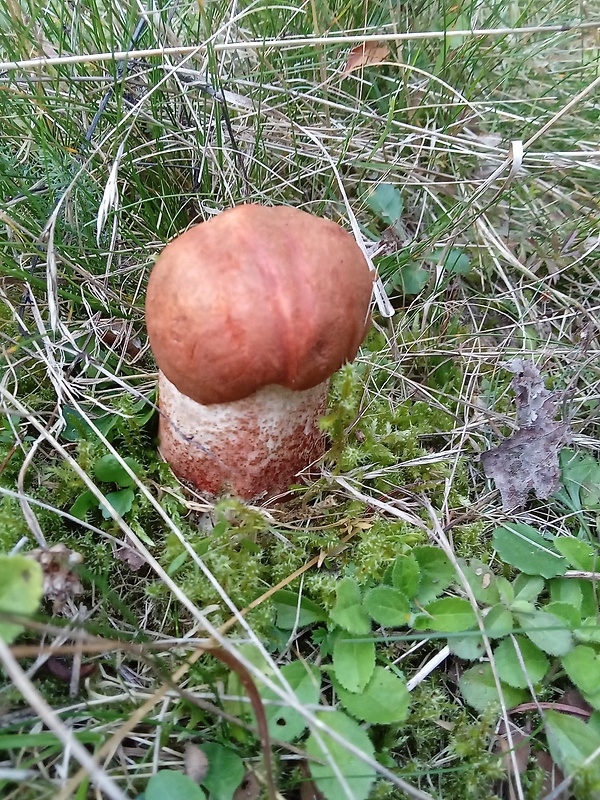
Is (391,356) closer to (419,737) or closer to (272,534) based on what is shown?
(272,534)

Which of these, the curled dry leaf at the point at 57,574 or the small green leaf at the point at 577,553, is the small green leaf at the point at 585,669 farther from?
the curled dry leaf at the point at 57,574

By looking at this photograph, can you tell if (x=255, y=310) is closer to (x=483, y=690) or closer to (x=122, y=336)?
(x=122, y=336)

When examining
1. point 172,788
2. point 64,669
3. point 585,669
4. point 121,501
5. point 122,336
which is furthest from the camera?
point 122,336

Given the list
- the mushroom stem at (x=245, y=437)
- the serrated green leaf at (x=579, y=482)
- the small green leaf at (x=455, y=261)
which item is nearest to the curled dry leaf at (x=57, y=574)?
the mushroom stem at (x=245, y=437)

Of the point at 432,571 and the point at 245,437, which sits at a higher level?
the point at 245,437

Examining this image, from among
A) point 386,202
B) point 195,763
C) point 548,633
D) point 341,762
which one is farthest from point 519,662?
point 386,202

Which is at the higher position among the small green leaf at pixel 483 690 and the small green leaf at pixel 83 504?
the small green leaf at pixel 83 504

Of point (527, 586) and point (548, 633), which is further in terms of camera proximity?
point (527, 586)
